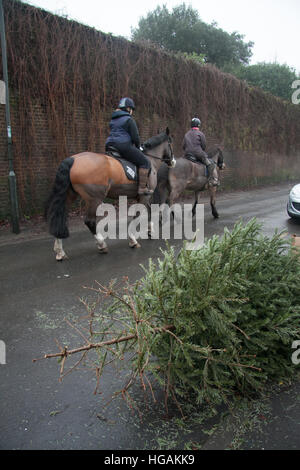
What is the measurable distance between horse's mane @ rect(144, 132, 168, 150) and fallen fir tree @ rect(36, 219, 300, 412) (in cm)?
572

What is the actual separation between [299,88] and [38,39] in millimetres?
24063

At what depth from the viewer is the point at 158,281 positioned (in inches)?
103

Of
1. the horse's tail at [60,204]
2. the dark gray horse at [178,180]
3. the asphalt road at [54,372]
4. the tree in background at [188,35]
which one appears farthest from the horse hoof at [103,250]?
the tree in background at [188,35]

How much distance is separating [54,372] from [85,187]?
12.8ft

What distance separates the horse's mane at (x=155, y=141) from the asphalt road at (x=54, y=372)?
7.31ft

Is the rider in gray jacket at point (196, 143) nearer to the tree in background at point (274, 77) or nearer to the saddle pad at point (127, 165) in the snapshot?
the saddle pad at point (127, 165)

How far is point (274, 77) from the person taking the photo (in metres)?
32.8

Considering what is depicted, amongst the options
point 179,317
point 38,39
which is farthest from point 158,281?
point 38,39

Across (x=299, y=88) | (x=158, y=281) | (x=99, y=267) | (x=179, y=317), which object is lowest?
(x=99, y=267)

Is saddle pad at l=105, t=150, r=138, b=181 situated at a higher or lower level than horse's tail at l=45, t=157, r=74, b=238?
higher

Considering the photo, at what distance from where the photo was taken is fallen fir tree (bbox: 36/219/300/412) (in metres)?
2.46

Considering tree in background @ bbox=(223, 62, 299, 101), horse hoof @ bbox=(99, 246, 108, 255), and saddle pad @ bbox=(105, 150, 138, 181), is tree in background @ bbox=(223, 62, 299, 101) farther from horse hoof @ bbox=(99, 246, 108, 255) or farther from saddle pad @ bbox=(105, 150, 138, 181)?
horse hoof @ bbox=(99, 246, 108, 255)

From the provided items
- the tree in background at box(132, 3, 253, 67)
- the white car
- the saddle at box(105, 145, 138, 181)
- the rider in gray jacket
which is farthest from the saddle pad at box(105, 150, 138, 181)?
the tree in background at box(132, 3, 253, 67)
